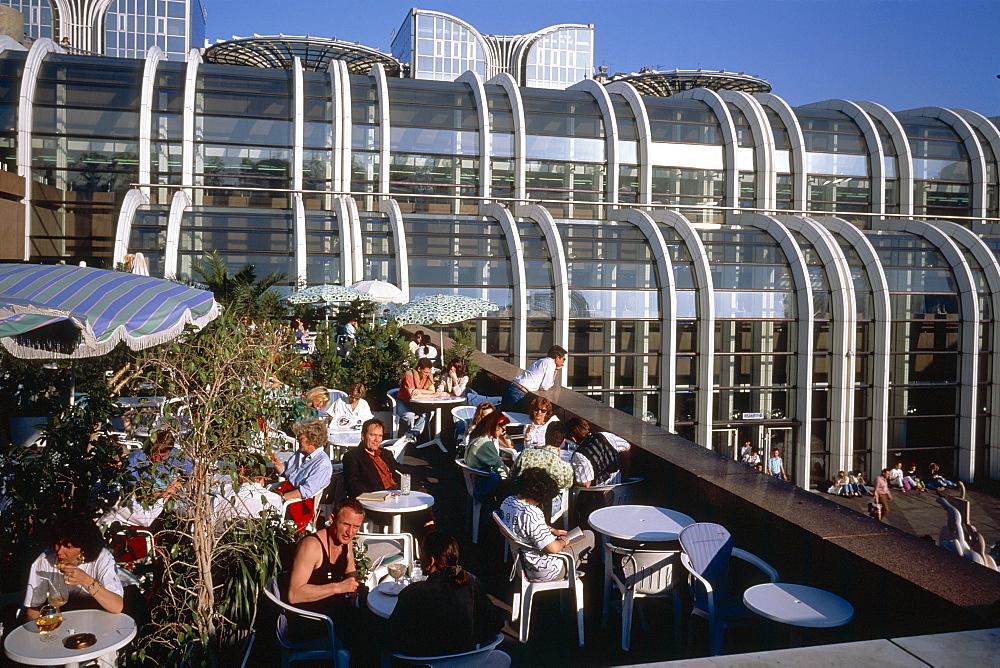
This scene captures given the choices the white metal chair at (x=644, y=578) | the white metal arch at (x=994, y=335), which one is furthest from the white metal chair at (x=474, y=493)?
the white metal arch at (x=994, y=335)

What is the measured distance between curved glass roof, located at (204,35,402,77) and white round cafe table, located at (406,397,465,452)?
3174 cm

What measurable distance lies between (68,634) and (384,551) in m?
2.08

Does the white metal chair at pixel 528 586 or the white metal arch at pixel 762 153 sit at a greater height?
→ the white metal arch at pixel 762 153

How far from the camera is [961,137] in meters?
33.8

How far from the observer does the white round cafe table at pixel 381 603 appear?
4679 mm

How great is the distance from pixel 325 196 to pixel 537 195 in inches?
307

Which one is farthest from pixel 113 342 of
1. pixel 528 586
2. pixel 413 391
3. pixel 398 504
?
pixel 413 391

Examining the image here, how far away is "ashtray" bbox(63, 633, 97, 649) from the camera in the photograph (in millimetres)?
4191

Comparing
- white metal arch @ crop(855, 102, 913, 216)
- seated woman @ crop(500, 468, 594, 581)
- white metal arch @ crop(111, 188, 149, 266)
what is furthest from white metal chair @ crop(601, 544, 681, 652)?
white metal arch @ crop(855, 102, 913, 216)

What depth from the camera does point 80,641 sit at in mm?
4227

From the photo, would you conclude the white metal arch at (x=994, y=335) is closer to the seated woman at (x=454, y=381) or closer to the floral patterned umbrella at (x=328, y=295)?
the floral patterned umbrella at (x=328, y=295)

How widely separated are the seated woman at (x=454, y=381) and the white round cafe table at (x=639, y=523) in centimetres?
554

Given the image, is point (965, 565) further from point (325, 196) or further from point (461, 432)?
point (325, 196)

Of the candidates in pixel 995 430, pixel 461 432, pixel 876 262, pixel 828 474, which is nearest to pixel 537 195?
pixel 876 262
